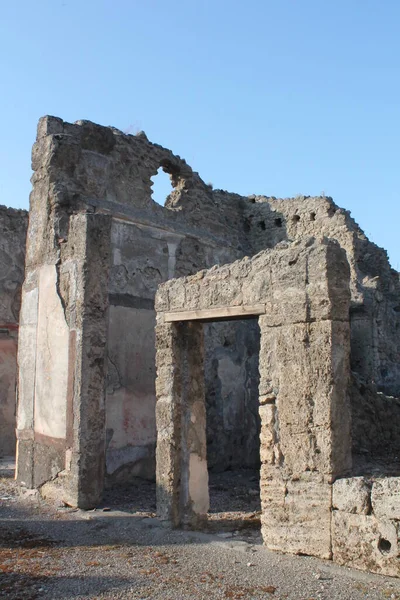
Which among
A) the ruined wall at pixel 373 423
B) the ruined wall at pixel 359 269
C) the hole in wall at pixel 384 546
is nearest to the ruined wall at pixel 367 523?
the hole in wall at pixel 384 546

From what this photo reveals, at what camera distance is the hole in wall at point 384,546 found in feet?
13.7

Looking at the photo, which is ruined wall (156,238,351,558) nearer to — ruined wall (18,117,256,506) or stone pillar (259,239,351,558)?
stone pillar (259,239,351,558)

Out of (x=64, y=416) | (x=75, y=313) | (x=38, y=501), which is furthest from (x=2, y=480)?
(x=75, y=313)

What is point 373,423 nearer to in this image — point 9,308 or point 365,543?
point 365,543

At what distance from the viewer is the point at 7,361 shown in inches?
439

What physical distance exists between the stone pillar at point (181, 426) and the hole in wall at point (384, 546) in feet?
6.68

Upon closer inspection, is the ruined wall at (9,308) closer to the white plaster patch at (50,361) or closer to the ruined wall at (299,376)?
the white plaster patch at (50,361)

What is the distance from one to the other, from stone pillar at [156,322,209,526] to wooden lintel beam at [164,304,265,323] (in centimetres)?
13

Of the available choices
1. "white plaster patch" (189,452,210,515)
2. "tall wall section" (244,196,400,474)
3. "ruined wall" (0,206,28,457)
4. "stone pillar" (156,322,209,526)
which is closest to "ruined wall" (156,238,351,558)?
"stone pillar" (156,322,209,526)

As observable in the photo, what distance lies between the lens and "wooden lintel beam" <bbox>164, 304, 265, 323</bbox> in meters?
5.25

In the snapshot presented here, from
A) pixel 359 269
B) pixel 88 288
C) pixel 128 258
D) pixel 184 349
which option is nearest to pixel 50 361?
pixel 88 288

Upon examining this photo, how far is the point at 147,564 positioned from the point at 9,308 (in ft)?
23.8

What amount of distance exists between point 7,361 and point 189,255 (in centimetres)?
427

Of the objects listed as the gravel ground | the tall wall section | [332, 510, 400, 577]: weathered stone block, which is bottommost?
the gravel ground
